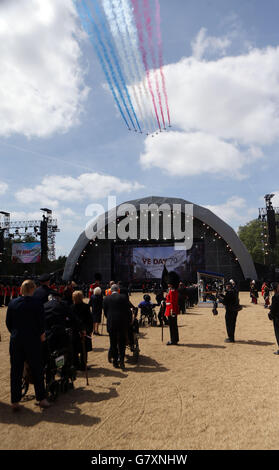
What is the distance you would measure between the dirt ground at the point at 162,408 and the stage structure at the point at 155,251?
30.2 metres

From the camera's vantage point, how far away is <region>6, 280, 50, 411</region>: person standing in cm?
420

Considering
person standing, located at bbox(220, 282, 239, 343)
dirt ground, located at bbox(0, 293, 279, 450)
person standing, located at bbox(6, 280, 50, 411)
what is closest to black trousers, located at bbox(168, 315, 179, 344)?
dirt ground, located at bbox(0, 293, 279, 450)

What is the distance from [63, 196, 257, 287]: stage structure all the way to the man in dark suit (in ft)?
101

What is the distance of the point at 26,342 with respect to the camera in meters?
4.20

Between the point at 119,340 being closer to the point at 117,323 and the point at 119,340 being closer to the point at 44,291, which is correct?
the point at 117,323

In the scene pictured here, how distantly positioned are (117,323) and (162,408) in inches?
83.7

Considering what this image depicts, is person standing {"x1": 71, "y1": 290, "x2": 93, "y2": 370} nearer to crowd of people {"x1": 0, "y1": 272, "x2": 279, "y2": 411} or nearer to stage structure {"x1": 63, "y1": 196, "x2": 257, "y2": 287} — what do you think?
crowd of people {"x1": 0, "y1": 272, "x2": 279, "y2": 411}

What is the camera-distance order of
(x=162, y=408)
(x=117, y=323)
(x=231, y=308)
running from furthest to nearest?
(x=231, y=308), (x=117, y=323), (x=162, y=408)

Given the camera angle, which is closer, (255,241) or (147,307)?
(147,307)

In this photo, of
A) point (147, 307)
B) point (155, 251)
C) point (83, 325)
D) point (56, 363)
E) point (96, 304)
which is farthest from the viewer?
point (155, 251)

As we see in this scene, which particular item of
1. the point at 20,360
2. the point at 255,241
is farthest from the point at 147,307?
the point at 255,241
